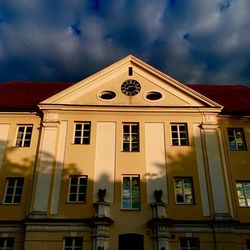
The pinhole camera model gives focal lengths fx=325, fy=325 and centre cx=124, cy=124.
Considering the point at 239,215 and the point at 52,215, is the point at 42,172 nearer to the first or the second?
the point at 52,215

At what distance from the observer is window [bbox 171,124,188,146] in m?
18.9

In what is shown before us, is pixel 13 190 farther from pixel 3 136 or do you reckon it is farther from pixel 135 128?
pixel 135 128

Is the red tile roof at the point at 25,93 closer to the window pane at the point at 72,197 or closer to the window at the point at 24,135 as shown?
the window at the point at 24,135

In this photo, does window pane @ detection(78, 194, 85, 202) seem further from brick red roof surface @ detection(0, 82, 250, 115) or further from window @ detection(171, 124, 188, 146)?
brick red roof surface @ detection(0, 82, 250, 115)

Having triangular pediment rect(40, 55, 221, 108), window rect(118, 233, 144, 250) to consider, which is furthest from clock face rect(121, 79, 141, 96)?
window rect(118, 233, 144, 250)

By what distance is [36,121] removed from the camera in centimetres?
1980

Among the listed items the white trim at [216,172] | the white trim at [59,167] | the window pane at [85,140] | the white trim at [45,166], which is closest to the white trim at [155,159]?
the white trim at [216,172]

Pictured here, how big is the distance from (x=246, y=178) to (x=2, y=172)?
13.5 meters

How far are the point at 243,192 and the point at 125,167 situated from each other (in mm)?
6551

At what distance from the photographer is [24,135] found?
19.4 metres

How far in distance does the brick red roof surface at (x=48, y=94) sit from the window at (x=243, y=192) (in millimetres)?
4438

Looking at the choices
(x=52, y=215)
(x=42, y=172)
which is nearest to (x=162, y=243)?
(x=52, y=215)

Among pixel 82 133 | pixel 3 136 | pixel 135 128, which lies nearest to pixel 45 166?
pixel 82 133

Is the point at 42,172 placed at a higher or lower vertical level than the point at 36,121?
lower
